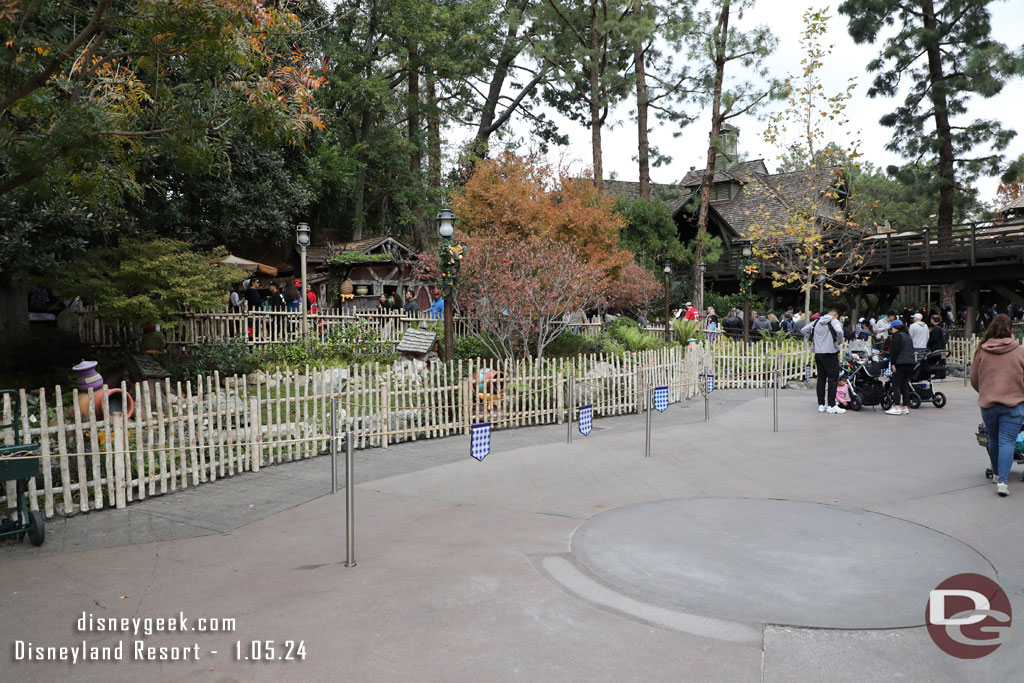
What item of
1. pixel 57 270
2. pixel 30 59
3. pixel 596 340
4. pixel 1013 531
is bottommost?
pixel 1013 531

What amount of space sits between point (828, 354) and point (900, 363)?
1.26m

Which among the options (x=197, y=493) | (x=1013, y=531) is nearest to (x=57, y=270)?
(x=197, y=493)

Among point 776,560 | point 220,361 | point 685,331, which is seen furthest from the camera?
point 685,331

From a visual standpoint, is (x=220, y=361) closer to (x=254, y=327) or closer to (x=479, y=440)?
(x=254, y=327)

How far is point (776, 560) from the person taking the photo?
210 inches

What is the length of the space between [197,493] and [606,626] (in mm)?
5367

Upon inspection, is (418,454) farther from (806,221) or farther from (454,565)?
(806,221)

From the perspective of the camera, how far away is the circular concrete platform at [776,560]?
4457 millimetres

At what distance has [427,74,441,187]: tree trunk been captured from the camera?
2826 centimetres

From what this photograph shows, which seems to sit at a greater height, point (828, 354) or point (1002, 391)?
point (828, 354)

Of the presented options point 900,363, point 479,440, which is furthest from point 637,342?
point 479,440

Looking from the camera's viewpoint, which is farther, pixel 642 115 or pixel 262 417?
pixel 642 115

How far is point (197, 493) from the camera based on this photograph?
771 cm

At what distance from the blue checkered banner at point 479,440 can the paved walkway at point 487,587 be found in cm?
31
